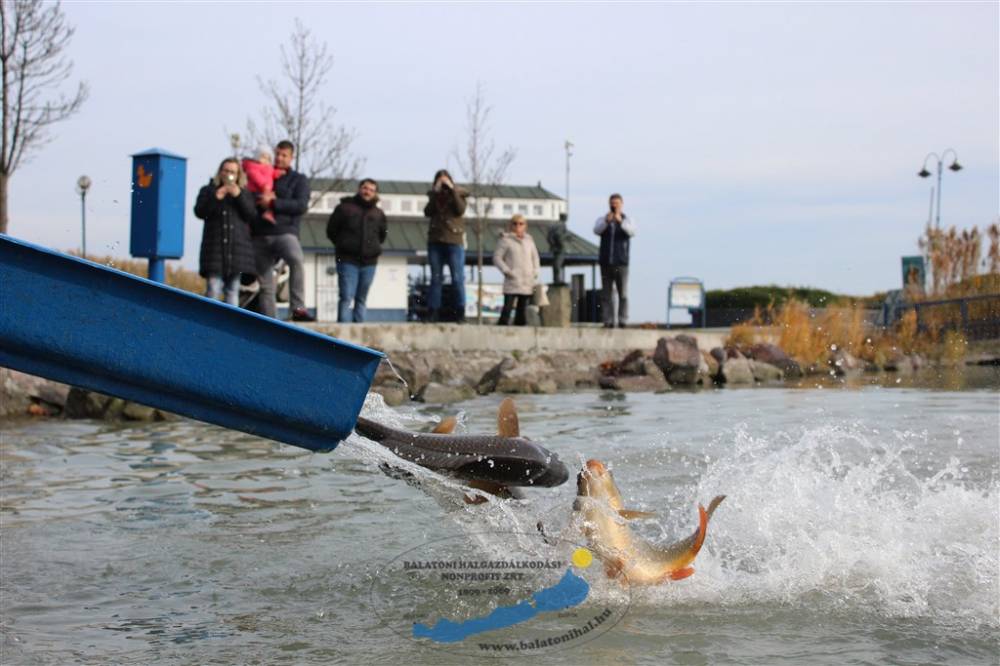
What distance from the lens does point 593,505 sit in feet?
14.9

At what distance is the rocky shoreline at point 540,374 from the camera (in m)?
11.8

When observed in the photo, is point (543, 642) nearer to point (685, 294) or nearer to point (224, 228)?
point (224, 228)

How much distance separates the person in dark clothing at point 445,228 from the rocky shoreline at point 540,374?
3.79 ft

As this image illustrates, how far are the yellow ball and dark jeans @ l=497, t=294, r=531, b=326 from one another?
1324 cm

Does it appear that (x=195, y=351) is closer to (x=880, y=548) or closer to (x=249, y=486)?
(x=880, y=548)

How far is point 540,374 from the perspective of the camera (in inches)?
627

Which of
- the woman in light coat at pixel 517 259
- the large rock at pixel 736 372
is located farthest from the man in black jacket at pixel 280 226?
the large rock at pixel 736 372

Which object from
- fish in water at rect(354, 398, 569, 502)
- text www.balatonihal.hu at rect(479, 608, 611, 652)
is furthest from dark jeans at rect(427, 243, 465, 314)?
text www.balatonihal.hu at rect(479, 608, 611, 652)

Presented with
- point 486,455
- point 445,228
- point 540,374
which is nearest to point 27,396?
point 445,228

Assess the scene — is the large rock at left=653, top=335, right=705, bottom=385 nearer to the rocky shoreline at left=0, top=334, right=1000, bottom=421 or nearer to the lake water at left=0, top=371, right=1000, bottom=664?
the rocky shoreline at left=0, top=334, right=1000, bottom=421

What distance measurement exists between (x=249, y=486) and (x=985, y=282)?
19.8 metres

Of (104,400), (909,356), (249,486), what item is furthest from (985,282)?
(249,486)

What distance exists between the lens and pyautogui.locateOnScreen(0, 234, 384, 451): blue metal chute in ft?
11.4

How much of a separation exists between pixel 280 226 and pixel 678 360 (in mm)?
7541
